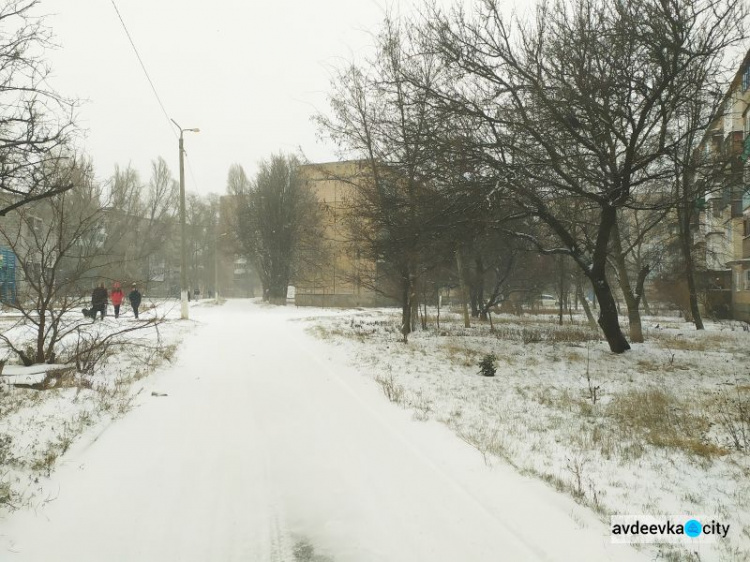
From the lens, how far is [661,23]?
9.99 metres

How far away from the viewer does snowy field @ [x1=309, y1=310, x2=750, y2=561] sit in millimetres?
4348

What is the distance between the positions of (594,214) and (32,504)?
23.4 m

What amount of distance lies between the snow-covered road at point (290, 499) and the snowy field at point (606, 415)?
1.73 ft

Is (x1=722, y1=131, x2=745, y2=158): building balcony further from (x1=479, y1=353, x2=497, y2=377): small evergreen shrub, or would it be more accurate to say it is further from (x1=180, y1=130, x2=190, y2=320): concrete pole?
(x1=180, y1=130, x2=190, y2=320): concrete pole

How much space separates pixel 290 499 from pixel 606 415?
16.2 feet

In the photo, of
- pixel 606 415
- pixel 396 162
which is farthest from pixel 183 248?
pixel 606 415

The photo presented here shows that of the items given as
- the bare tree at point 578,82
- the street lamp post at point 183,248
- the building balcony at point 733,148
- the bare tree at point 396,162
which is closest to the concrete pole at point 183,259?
the street lamp post at point 183,248

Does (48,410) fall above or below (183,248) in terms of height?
below

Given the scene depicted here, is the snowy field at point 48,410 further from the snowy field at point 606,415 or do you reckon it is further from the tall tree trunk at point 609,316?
the tall tree trunk at point 609,316

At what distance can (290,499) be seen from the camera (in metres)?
4.14

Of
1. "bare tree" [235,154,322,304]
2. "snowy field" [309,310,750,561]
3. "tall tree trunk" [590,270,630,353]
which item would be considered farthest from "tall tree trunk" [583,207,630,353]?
"bare tree" [235,154,322,304]

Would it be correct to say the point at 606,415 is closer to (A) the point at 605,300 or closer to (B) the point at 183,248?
(A) the point at 605,300

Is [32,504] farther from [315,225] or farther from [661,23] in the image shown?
[315,225]

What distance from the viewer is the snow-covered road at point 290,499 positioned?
3.38 metres
